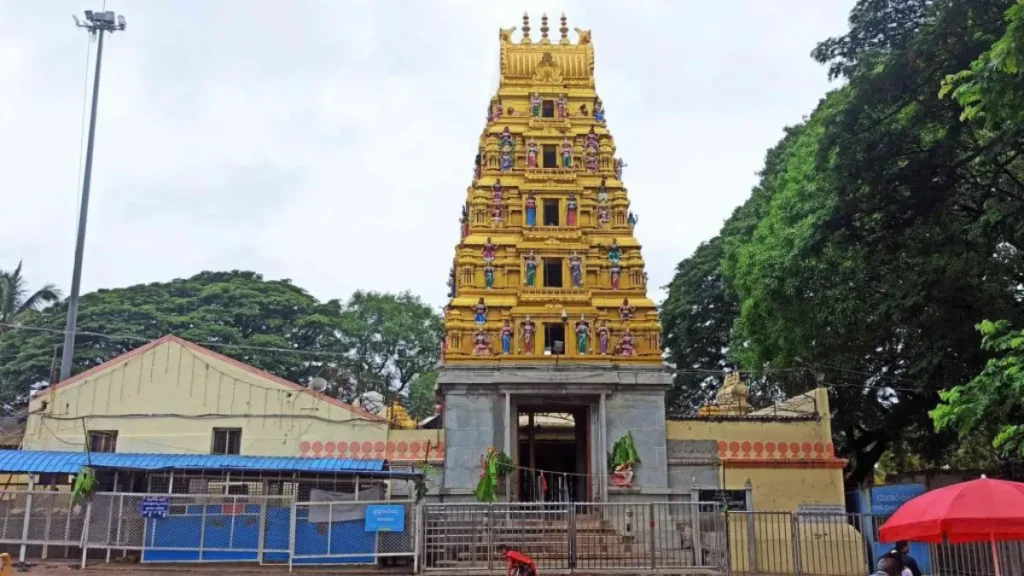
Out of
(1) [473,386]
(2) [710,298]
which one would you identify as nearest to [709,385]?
(2) [710,298]

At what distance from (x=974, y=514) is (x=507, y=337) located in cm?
1844

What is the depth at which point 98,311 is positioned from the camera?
1734 inches

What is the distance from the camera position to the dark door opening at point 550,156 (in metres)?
29.0

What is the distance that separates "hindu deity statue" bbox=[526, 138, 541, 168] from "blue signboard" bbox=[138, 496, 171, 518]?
1584cm

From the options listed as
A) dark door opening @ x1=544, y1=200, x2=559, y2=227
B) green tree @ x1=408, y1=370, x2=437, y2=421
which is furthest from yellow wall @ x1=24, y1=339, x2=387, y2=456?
green tree @ x1=408, y1=370, x2=437, y2=421

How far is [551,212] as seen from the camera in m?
28.4

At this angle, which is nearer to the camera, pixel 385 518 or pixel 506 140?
pixel 385 518

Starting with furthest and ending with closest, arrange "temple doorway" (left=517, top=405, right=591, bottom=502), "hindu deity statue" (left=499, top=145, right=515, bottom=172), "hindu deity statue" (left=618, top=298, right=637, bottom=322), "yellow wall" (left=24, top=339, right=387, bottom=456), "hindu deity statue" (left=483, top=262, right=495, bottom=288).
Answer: "hindu deity statue" (left=499, top=145, right=515, bottom=172) → "hindu deity statue" (left=483, top=262, right=495, bottom=288) → "hindu deity statue" (left=618, top=298, right=637, bottom=322) → "temple doorway" (left=517, top=405, right=591, bottom=502) → "yellow wall" (left=24, top=339, right=387, bottom=456)

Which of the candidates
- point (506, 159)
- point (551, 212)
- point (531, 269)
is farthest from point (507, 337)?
point (506, 159)

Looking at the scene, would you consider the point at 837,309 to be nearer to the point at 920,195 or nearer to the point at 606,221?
the point at 920,195

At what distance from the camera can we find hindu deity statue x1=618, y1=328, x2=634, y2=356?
2617 centimetres

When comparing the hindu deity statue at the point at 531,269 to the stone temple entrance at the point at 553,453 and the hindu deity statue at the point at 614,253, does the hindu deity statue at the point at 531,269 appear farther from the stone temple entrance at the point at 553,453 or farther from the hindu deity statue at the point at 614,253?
the stone temple entrance at the point at 553,453

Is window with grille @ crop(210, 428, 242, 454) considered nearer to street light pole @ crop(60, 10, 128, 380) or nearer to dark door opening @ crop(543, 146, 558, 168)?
street light pole @ crop(60, 10, 128, 380)

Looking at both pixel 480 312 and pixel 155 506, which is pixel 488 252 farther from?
pixel 155 506
